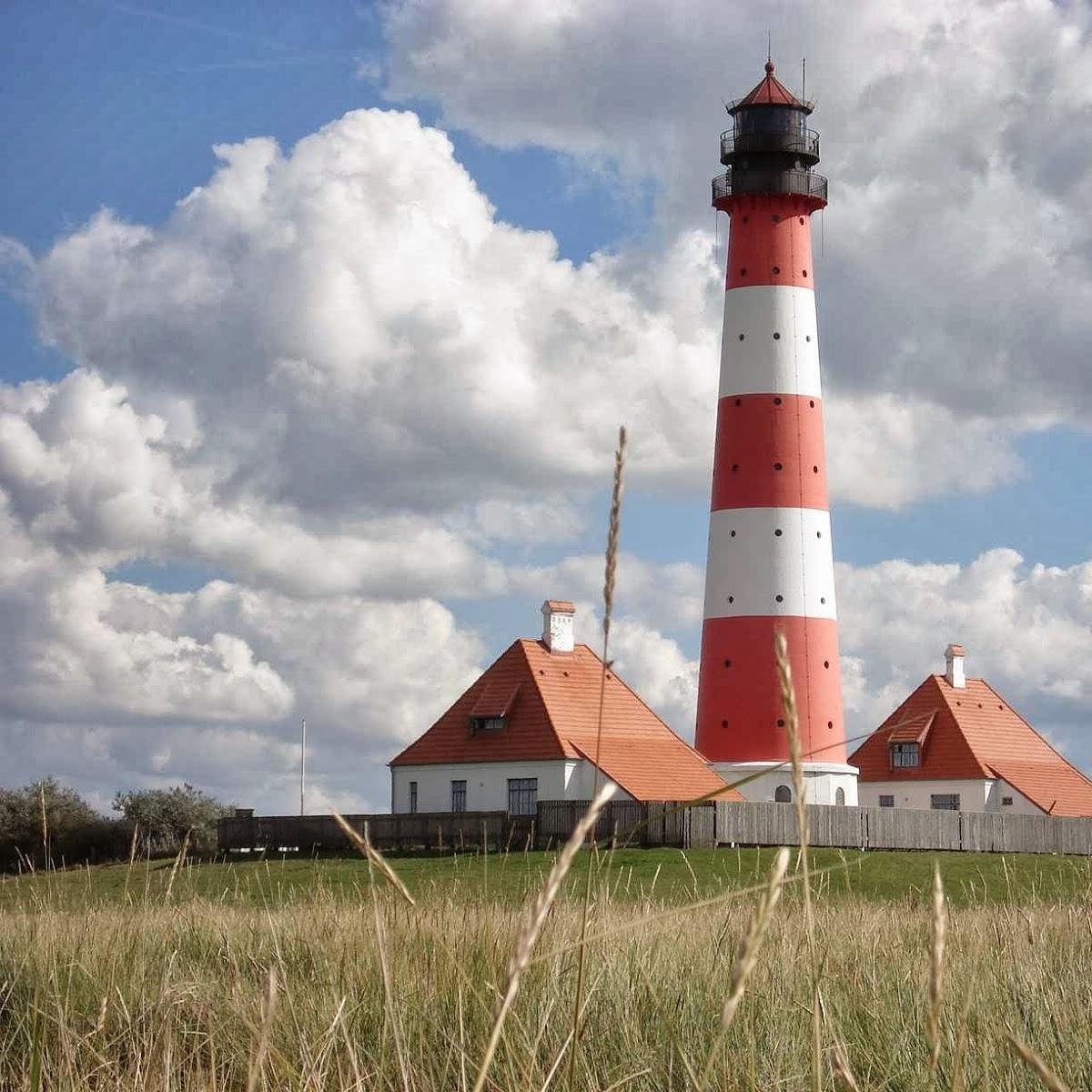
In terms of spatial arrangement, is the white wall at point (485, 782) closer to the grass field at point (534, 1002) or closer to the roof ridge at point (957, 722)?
the roof ridge at point (957, 722)

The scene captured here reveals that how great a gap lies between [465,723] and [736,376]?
1106 centimetres

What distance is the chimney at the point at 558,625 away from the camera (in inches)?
1545

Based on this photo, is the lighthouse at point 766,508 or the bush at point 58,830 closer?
the lighthouse at point 766,508

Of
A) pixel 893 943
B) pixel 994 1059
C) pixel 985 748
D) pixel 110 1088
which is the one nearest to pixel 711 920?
pixel 893 943

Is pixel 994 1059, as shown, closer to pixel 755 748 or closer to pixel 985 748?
pixel 755 748

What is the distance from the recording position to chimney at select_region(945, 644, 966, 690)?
155 ft

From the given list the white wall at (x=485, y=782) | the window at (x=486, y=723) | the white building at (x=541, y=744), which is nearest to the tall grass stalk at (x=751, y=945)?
the white wall at (x=485, y=782)

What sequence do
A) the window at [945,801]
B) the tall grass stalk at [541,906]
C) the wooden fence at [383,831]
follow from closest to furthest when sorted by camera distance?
the tall grass stalk at [541,906], the wooden fence at [383,831], the window at [945,801]

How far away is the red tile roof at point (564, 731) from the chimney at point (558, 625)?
0.24 meters

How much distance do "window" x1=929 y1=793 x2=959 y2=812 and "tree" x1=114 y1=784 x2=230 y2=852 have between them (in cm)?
2005

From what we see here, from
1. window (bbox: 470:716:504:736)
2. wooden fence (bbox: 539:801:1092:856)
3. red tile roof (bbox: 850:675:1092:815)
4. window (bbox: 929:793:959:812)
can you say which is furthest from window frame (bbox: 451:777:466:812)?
window (bbox: 929:793:959:812)

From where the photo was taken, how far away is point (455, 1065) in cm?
533

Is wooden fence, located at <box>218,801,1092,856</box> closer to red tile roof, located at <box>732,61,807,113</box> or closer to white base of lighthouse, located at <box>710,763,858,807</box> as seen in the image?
white base of lighthouse, located at <box>710,763,858,807</box>

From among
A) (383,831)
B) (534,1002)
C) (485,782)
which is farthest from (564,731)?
(534,1002)
